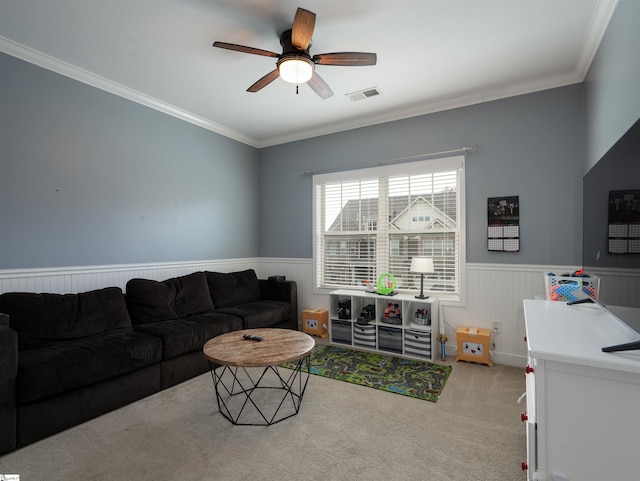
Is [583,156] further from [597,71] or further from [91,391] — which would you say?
[91,391]

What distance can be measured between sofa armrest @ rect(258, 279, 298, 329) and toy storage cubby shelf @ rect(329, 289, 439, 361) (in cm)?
55

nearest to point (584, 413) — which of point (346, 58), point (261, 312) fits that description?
point (346, 58)

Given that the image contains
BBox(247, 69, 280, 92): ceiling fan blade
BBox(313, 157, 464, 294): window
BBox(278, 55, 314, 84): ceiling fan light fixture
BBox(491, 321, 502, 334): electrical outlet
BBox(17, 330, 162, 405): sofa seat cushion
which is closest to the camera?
BBox(17, 330, 162, 405): sofa seat cushion

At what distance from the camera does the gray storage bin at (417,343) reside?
11.4ft

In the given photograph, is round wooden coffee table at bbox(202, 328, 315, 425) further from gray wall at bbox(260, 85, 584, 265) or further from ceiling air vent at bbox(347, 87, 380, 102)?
ceiling air vent at bbox(347, 87, 380, 102)

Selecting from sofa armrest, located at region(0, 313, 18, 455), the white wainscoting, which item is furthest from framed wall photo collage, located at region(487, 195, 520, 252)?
sofa armrest, located at region(0, 313, 18, 455)

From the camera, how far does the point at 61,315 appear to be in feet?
8.48

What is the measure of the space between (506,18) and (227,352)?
313 cm

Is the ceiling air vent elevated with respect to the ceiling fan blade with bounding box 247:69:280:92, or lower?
elevated

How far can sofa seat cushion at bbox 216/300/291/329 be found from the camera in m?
3.58

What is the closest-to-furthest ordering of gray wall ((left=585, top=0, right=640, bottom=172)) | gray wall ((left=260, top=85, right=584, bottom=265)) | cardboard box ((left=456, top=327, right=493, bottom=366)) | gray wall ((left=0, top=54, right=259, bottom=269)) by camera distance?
gray wall ((left=585, top=0, right=640, bottom=172)) → gray wall ((left=0, top=54, right=259, bottom=269)) → gray wall ((left=260, top=85, right=584, bottom=265)) → cardboard box ((left=456, top=327, right=493, bottom=366))

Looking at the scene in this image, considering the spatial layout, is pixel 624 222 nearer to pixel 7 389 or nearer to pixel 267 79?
pixel 267 79

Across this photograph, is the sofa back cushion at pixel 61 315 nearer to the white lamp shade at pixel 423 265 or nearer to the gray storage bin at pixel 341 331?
the gray storage bin at pixel 341 331

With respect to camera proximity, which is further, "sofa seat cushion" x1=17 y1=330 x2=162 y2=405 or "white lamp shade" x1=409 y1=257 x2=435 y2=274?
"white lamp shade" x1=409 y1=257 x2=435 y2=274
